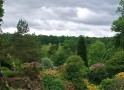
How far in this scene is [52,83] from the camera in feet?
100

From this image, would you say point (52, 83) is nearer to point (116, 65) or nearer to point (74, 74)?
point (74, 74)

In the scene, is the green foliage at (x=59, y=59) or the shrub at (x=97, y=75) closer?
the shrub at (x=97, y=75)

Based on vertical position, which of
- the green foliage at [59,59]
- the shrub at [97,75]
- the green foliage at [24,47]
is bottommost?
the green foliage at [59,59]

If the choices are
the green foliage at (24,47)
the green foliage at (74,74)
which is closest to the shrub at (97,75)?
the green foliage at (74,74)

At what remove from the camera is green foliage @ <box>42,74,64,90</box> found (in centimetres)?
3033

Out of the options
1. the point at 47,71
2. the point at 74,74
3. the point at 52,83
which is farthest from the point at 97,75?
the point at 52,83

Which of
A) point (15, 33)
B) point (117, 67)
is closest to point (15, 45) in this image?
point (15, 33)

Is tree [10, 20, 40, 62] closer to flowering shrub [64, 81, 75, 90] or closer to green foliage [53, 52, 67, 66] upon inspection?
green foliage [53, 52, 67, 66]

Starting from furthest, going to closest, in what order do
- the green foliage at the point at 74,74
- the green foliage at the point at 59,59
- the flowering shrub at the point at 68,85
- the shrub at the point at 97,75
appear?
the green foliage at the point at 59,59, the shrub at the point at 97,75, the green foliage at the point at 74,74, the flowering shrub at the point at 68,85

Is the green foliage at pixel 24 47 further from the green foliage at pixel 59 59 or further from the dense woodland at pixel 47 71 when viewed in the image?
the green foliage at pixel 59 59

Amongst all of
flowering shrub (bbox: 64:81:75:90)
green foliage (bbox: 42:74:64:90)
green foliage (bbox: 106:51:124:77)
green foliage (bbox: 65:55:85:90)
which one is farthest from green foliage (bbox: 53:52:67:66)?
green foliage (bbox: 42:74:64:90)

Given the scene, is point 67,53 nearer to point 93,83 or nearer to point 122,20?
point 122,20

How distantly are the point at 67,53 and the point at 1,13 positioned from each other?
61168 mm

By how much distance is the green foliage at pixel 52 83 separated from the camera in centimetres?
3033
